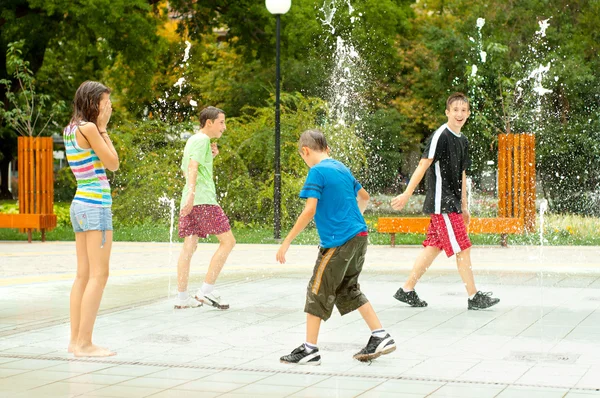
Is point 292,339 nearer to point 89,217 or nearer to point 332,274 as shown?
point 332,274

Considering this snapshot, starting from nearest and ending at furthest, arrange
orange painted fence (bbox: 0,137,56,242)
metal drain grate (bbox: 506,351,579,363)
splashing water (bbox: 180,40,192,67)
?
metal drain grate (bbox: 506,351,579,363)
orange painted fence (bbox: 0,137,56,242)
splashing water (bbox: 180,40,192,67)

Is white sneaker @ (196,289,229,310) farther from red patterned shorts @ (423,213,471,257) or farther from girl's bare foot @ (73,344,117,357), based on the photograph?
girl's bare foot @ (73,344,117,357)

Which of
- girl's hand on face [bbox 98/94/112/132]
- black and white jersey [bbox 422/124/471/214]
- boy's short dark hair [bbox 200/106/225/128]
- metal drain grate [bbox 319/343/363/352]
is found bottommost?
metal drain grate [bbox 319/343/363/352]

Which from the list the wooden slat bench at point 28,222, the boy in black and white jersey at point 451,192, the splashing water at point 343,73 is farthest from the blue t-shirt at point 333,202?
the splashing water at point 343,73

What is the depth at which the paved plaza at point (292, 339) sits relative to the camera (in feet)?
20.1

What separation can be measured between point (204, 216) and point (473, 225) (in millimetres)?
8600

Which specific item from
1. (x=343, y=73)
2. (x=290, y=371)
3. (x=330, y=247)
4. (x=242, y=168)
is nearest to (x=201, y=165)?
(x=330, y=247)

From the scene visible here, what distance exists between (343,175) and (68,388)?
2.18 metres

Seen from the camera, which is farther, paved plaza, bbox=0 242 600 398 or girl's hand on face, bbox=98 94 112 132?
girl's hand on face, bbox=98 94 112 132

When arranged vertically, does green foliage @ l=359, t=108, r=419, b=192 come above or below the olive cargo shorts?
above

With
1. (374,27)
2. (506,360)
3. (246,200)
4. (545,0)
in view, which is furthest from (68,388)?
(545,0)

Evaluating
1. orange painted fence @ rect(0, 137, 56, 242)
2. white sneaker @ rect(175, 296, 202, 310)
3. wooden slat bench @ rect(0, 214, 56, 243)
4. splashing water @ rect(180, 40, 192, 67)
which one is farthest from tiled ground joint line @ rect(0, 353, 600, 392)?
splashing water @ rect(180, 40, 192, 67)

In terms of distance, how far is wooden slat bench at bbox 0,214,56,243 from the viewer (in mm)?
19797

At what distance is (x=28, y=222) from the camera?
1983 cm
